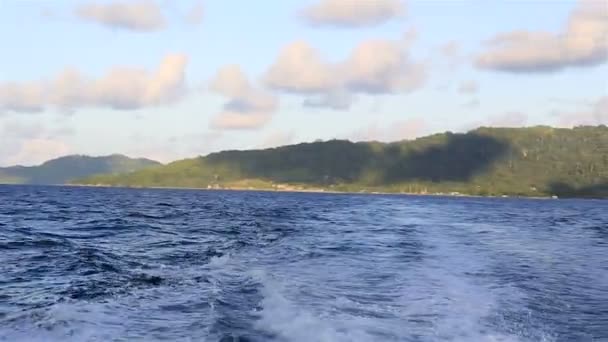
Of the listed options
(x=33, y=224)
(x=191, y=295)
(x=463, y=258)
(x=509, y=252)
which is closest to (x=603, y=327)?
(x=191, y=295)

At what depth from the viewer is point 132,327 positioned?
54.7 ft

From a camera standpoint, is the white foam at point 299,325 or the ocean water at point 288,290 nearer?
the white foam at point 299,325

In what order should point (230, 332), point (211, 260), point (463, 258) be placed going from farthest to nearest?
point (463, 258), point (211, 260), point (230, 332)

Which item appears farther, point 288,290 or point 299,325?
point 288,290

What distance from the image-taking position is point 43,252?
3030cm

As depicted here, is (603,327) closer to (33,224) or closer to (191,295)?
(191,295)

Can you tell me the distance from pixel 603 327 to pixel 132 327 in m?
12.7

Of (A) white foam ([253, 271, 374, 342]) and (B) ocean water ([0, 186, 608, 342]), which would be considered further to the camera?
(B) ocean water ([0, 186, 608, 342])

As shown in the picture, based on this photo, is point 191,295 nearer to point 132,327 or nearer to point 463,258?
point 132,327

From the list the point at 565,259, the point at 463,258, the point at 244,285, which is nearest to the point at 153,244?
the point at 244,285

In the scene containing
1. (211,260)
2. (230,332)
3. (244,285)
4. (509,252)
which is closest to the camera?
(230,332)

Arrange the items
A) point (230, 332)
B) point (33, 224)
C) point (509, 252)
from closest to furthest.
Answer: point (230, 332), point (509, 252), point (33, 224)

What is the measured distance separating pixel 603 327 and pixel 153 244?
77.7 ft

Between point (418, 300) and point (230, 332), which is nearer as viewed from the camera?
point (230, 332)
